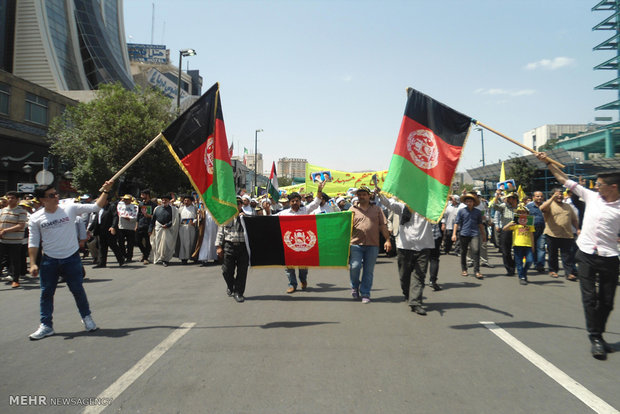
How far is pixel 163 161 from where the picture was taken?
27984 mm

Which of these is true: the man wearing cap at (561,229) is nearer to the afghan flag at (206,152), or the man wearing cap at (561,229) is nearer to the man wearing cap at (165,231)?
the afghan flag at (206,152)

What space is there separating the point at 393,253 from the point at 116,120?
1868cm

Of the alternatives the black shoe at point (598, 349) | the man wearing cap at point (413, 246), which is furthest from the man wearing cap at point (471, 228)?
the black shoe at point (598, 349)

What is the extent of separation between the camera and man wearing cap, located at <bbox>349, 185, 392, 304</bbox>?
7.41m

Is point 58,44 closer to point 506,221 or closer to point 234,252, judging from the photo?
point 234,252

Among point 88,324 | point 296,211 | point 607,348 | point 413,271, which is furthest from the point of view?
point 296,211

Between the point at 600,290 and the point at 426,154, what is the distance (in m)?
2.76

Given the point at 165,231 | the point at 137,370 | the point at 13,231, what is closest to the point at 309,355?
the point at 137,370

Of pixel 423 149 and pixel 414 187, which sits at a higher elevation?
pixel 423 149

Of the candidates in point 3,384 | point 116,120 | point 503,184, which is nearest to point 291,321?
point 3,384

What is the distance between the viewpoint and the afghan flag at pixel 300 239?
7555 mm

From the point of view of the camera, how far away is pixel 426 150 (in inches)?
257

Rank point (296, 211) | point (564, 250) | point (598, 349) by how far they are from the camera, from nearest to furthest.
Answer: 1. point (598, 349)
2. point (296, 211)
3. point (564, 250)

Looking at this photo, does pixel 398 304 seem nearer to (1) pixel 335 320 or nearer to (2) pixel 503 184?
(1) pixel 335 320
